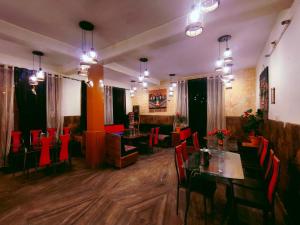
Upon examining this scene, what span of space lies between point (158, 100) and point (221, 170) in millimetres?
5871

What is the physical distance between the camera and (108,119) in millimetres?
7008

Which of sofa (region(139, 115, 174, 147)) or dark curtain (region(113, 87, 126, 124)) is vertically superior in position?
dark curtain (region(113, 87, 126, 124))

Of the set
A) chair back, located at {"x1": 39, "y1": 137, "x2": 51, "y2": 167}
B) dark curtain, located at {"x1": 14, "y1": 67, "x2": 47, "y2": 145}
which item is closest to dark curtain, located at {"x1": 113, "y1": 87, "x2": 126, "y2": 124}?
dark curtain, located at {"x1": 14, "y1": 67, "x2": 47, "y2": 145}

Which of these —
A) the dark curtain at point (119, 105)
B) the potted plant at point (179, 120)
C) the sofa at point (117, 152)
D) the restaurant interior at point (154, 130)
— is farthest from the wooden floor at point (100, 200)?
the dark curtain at point (119, 105)

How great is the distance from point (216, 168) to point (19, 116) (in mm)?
5483

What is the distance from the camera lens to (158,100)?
7668 mm

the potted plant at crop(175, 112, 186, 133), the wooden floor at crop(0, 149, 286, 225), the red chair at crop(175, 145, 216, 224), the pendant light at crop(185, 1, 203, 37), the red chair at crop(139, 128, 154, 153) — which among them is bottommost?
the wooden floor at crop(0, 149, 286, 225)

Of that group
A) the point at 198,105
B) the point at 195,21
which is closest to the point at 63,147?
the point at 195,21

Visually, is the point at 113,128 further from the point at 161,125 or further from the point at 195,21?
the point at 195,21

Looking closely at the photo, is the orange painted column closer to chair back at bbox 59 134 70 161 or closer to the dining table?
chair back at bbox 59 134 70 161

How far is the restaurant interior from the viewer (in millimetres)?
2062

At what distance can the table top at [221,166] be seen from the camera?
1.87 meters

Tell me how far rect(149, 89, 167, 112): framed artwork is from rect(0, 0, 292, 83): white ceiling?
326 centimetres

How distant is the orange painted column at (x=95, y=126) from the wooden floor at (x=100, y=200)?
0.40 meters
